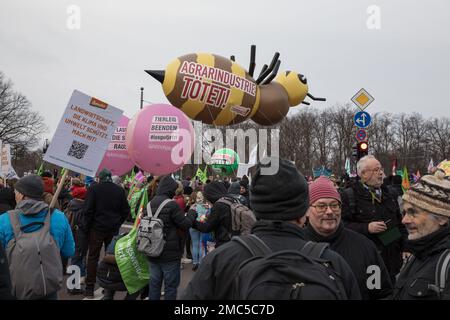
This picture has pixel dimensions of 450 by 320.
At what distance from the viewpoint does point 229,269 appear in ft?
5.98

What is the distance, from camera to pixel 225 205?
5.84 meters

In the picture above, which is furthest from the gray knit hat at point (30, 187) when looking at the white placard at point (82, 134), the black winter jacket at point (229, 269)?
the black winter jacket at point (229, 269)

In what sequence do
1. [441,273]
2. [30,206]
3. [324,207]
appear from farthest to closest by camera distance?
1. [30,206]
2. [324,207]
3. [441,273]

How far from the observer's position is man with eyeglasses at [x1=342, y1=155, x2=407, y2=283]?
13.9ft

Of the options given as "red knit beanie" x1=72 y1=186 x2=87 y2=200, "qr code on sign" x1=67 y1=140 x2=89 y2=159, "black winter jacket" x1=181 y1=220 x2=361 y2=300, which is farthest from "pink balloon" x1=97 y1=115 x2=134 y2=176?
"black winter jacket" x1=181 y1=220 x2=361 y2=300

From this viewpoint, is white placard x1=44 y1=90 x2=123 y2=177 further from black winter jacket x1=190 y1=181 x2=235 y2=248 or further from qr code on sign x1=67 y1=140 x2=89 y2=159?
black winter jacket x1=190 y1=181 x2=235 y2=248

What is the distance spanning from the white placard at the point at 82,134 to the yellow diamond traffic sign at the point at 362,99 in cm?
626

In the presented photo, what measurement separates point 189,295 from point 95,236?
5.29 meters

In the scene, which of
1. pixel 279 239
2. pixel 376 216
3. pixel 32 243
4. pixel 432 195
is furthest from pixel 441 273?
pixel 32 243

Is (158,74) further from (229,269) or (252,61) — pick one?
(229,269)

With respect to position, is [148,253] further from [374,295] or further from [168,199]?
[374,295]

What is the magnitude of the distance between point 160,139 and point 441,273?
4324mm

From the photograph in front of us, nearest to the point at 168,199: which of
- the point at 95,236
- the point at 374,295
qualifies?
the point at 95,236

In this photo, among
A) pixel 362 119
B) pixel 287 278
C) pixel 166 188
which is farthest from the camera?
pixel 362 119
